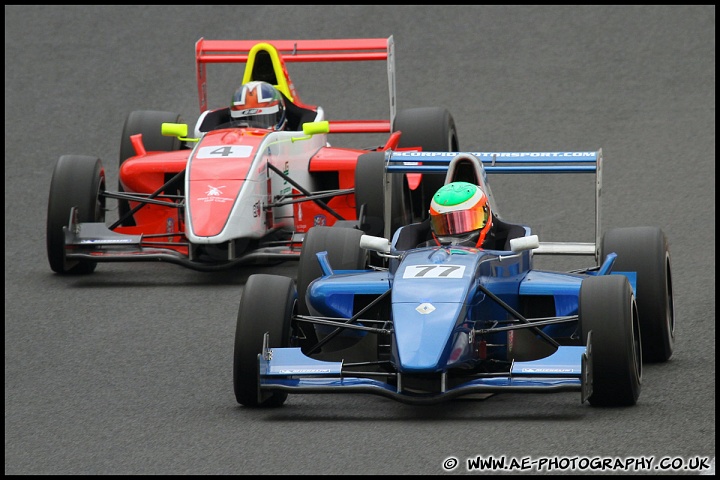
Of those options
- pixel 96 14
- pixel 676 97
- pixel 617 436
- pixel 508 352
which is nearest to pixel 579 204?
pixel 676 97

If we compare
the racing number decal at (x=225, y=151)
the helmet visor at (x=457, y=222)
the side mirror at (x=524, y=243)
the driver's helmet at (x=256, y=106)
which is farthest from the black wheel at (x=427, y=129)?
the side mirror at (x=524, y=243)

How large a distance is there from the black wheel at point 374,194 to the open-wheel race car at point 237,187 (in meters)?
0.01

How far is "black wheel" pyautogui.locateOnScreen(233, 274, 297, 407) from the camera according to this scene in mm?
9008

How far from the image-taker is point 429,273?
30.2 feet

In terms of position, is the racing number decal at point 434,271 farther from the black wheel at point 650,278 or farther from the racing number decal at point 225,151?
the racing number decal at point 225,151

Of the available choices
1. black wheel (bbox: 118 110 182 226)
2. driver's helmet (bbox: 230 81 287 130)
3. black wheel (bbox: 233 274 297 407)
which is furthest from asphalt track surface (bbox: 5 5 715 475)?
driver's helmet (bbox: 230 81 287 130)

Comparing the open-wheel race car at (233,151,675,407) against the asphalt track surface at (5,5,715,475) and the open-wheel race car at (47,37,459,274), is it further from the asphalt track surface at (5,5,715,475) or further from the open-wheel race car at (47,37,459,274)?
the open-wheel race car at (47,37,459,274)

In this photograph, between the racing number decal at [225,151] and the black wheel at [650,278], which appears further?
the racing number decal at [225,151]

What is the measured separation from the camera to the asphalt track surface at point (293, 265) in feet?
27.5

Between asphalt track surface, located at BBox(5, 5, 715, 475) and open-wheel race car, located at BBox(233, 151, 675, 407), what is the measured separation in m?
0.21

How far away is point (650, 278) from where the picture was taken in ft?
33.5

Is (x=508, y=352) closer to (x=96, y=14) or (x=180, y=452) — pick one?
(x=180, y=452)

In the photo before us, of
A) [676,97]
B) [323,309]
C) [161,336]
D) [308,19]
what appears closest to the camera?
[323,309]

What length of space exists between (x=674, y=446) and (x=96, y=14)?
684 inches
